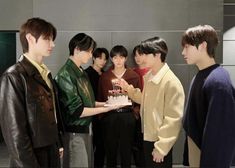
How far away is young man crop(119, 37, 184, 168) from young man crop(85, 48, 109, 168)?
5.05 ft

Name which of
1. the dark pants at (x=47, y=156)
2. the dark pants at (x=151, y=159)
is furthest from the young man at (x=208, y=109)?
the dark pants at (x=47, y=156)

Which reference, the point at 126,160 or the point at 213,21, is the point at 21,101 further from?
the point at 213,21

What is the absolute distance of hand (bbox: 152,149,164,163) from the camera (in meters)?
2.34

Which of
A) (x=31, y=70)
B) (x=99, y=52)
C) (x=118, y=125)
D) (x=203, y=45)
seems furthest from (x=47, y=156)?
(x=99, y=52)

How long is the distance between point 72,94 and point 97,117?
1.47 m

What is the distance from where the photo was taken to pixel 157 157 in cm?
235

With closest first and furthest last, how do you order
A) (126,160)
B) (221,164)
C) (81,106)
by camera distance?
(221,164), (81,106), (126,160)

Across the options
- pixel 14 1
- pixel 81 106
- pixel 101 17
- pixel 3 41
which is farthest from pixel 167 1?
pixel 3 41

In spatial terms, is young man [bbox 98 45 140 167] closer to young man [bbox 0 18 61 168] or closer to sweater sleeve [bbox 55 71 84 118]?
sweater sleeve [bbox 55 71 84 118]

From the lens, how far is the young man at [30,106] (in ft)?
5.93

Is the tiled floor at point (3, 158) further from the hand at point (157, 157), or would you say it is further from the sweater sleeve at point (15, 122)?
the sweater sleeve at point (15, 122)

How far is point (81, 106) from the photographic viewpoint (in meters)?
2.56

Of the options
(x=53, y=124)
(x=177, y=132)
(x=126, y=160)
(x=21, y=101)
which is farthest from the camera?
(x=126, y=160)

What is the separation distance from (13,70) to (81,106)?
78 centimetres
